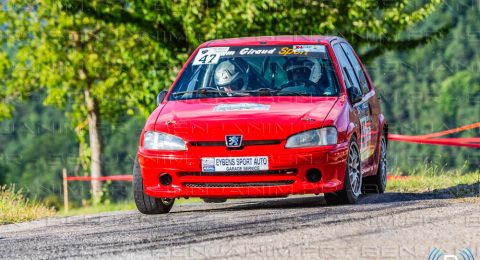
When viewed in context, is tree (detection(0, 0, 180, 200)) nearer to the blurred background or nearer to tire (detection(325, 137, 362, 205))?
the blurred background

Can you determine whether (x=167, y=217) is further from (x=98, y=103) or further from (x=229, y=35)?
(x=98, y=103)

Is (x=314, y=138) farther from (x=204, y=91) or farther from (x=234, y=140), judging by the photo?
(x=204, y=91)

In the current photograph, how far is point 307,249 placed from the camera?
300 inches

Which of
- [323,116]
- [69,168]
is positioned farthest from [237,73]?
[69,168]

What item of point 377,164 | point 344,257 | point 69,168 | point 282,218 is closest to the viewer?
point 344,257

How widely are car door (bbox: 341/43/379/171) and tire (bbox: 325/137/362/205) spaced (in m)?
0.80

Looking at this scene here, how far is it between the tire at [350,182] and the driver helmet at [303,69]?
2.91ft

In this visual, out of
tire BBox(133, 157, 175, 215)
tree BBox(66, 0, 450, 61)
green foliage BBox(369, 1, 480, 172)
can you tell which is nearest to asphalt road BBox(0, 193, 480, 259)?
tire BBox(133, 157, 175, 215)

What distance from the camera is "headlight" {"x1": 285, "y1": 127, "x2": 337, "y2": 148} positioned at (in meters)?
10.2

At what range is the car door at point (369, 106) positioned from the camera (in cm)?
1212

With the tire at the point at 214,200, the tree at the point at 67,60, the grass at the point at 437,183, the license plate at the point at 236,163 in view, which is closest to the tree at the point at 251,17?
the tree at the point at 67,60

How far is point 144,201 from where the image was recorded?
11.0 metres

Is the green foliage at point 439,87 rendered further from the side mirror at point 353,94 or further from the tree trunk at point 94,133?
the side mirror at point 353,94

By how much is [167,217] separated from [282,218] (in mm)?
1475
